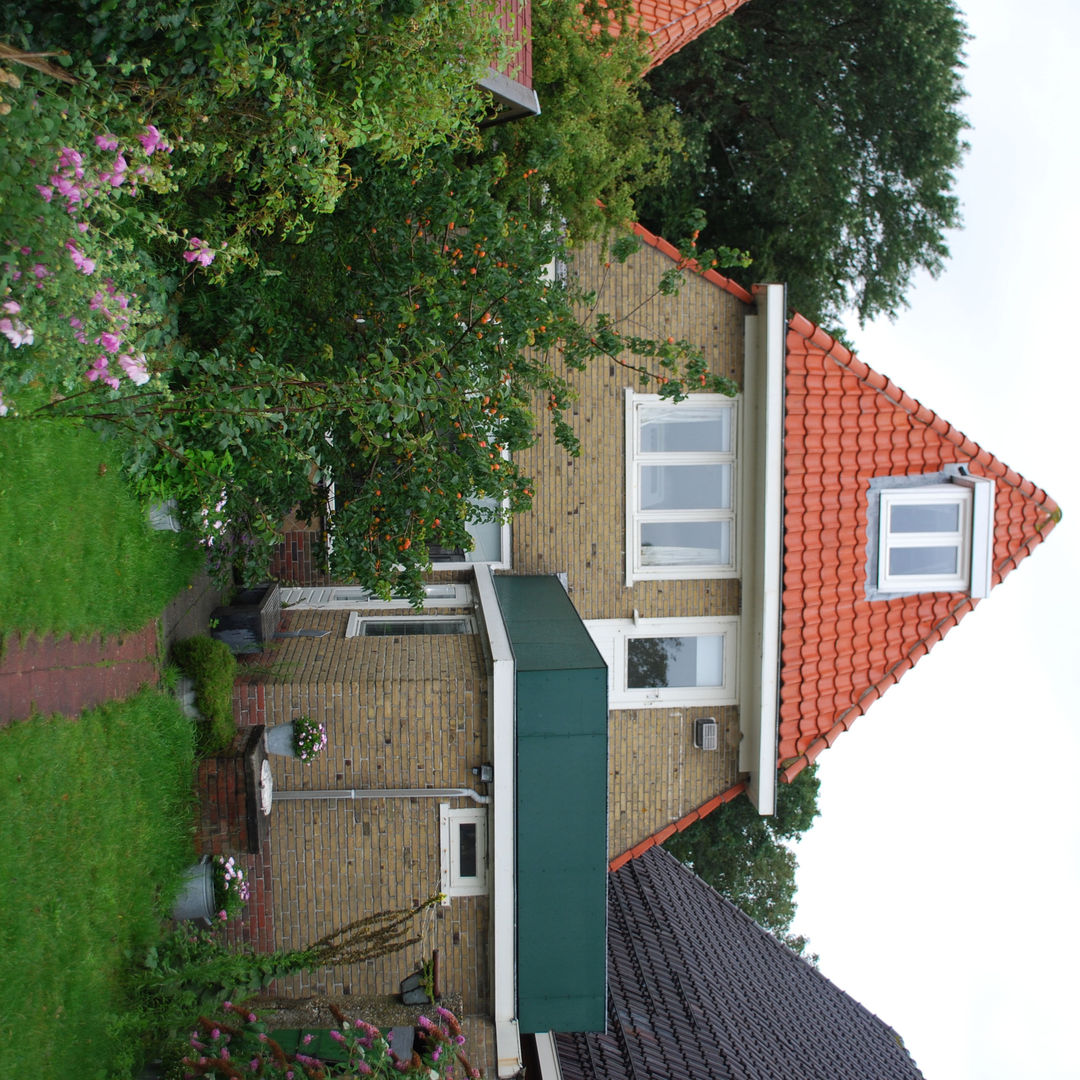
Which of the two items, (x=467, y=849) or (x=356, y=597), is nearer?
(x=467, y=849)

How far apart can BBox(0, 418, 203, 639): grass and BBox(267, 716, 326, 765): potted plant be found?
1.68 m

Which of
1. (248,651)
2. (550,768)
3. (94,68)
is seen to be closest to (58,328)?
(94,68)

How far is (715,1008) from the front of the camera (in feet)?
38.4

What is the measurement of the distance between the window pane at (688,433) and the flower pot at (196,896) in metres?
7.27

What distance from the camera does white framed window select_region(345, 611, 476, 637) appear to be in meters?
10.7

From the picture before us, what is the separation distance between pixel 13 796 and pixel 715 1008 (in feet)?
30.7

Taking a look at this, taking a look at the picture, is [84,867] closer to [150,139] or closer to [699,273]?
[150,139]

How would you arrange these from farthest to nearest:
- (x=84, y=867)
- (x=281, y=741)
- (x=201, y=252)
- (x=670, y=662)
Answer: (x=670, y=662), (x=281, y=741), (x=84, y=867), (x=201, y=252)

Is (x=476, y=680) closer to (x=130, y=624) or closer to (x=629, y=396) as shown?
(x=130, y=624)

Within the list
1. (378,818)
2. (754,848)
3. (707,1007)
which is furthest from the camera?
(754,848)

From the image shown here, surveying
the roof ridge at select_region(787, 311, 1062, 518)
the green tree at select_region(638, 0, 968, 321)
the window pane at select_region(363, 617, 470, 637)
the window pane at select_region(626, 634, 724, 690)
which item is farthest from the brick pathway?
the green tree at select_region(638, 0, 968, 321)

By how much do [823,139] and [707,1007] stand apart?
1542 cm

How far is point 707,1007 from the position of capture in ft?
38.2

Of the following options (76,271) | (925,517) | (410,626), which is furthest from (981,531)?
(76,271)
